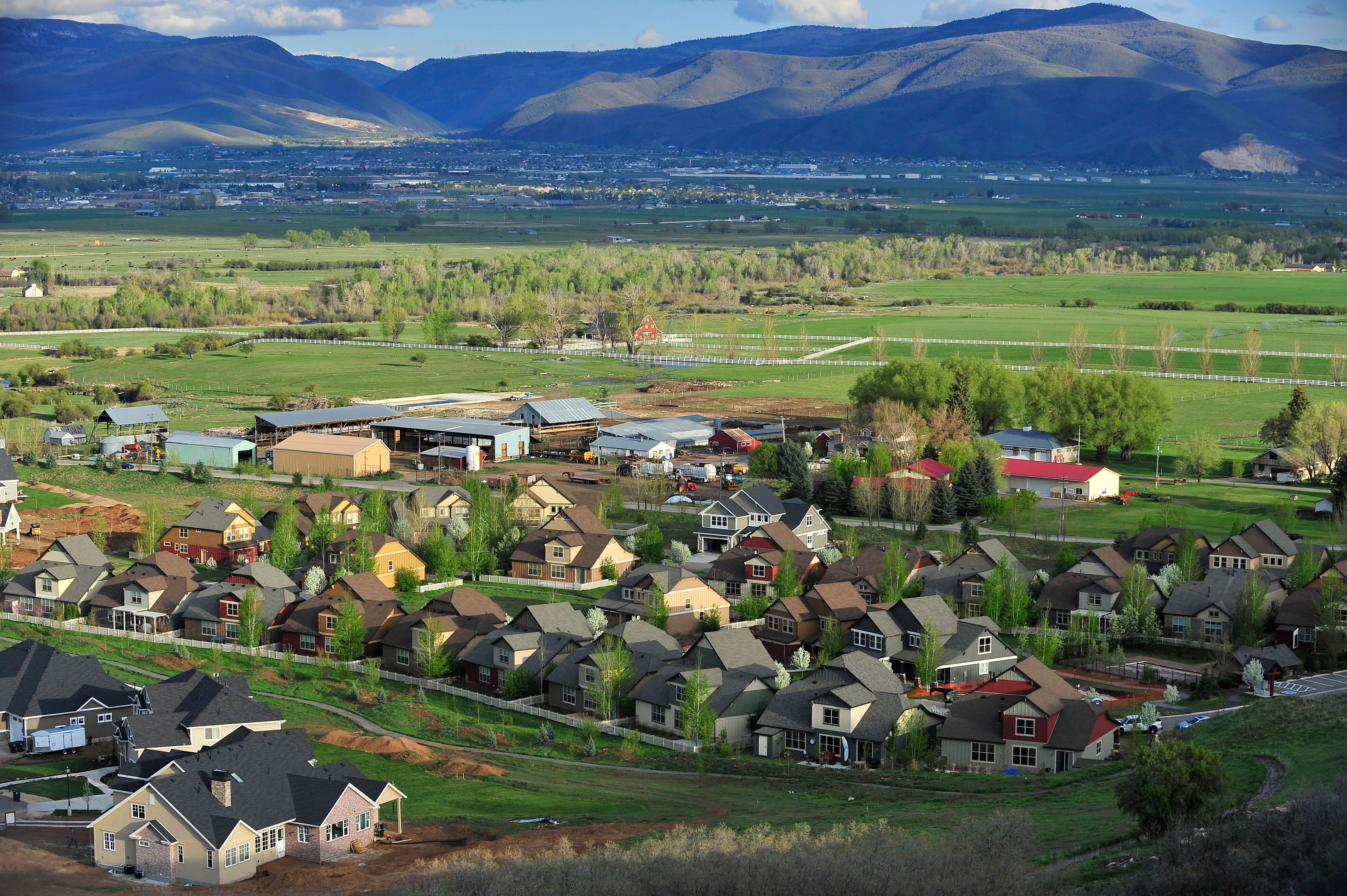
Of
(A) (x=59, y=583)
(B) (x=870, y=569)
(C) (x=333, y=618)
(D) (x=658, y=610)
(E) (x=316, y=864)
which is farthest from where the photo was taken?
(B) (x=870, y=569)

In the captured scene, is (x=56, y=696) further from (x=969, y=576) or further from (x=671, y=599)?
(x=969, y=576)

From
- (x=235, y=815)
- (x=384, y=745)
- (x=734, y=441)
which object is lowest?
(x=734, y=441)

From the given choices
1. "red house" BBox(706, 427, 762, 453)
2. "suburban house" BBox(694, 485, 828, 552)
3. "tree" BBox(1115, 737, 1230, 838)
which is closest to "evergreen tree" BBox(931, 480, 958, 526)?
"suburban house" BBox(694, 485, 828, 552)

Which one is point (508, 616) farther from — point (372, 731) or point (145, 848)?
point (145, 848)

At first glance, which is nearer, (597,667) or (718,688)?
(718,688)

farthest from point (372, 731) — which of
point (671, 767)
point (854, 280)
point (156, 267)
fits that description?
point (156, 267)

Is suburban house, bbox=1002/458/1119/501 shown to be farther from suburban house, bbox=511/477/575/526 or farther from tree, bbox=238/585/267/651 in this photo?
tree, bbox=238/585/267/651

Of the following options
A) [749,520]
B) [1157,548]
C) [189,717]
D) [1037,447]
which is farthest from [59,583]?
[1037,447]
